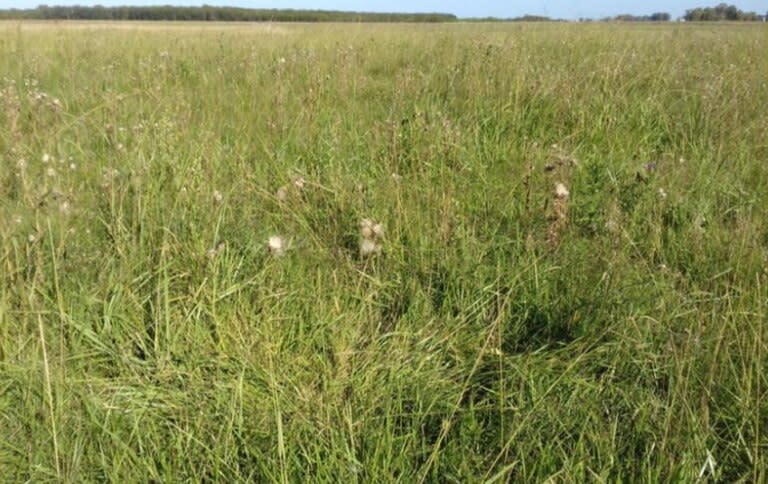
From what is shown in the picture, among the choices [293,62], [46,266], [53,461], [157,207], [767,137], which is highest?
[293,62]

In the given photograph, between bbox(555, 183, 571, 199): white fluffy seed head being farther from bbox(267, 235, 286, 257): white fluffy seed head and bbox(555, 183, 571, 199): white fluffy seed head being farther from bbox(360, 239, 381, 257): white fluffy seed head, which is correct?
bbox(267, 235, 286, 257): white fluffy seed head

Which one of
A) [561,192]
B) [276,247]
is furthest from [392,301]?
[561,192]

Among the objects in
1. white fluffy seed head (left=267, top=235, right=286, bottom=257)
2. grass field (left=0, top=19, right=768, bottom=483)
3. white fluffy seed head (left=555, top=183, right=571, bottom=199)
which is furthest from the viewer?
white fluffy seed head (left=555, top=183, right=571, bottom=199)

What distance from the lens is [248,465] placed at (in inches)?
46.8

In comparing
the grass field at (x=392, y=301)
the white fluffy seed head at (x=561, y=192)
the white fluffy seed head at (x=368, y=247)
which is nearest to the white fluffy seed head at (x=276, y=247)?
the grass field at (x=392, y=301)

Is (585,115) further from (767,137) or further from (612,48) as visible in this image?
(612,48)

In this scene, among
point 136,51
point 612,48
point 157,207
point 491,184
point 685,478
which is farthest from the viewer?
point 136,51

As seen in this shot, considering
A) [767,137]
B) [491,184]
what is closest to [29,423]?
[491,184]

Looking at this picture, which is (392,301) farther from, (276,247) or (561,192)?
(561,192)

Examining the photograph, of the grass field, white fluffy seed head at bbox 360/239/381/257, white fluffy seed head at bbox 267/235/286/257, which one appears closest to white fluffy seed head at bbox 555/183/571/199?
the grass field

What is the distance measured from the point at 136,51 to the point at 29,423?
5.85m

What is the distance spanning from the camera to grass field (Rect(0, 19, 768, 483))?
4.00 ft

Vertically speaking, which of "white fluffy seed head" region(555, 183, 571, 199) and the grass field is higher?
"white fluffy seed head" region(555, 183, 571, 199)

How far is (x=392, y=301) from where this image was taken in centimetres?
181
